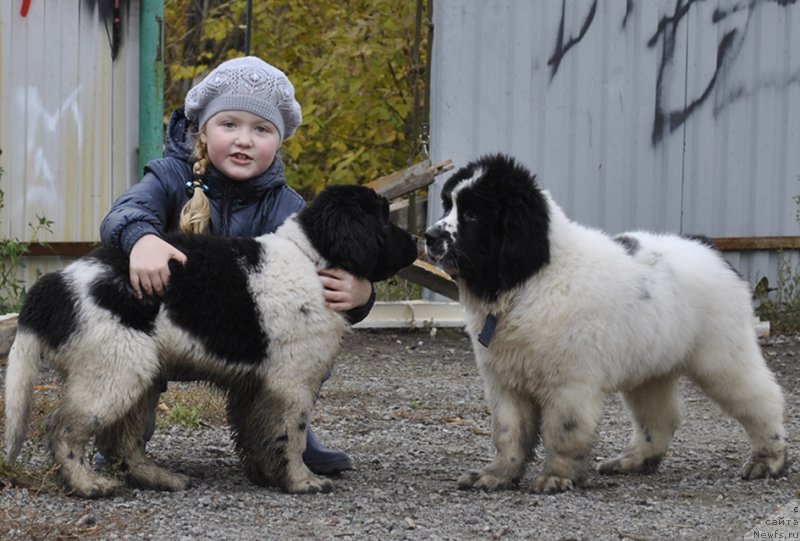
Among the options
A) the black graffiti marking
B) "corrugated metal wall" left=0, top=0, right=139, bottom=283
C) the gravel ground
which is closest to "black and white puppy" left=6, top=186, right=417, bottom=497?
the gravel ground

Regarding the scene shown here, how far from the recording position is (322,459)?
196 inches

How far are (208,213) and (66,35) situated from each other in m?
4.26

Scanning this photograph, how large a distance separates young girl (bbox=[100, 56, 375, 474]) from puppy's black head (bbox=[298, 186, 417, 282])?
0.12m

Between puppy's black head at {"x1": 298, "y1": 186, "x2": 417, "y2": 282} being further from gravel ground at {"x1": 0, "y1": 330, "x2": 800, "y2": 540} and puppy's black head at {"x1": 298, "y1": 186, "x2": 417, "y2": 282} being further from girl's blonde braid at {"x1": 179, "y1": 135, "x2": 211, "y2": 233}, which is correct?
gravel ground at {"x1": 0, "y1": 330, "x2": 800, "y2": 540}

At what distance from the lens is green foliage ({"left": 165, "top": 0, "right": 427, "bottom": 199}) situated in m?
11.4

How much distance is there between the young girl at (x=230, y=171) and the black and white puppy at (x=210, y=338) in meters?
0.25

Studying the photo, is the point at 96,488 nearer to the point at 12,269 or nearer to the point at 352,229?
the point at 352,229

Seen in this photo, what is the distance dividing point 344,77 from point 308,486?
7.35m

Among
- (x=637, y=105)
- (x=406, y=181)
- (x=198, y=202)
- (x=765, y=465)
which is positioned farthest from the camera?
(x=637, y=105)

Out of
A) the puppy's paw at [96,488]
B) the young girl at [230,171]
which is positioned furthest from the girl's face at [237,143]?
the puppy's paw at [96,488]

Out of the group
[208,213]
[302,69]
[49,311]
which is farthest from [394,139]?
[49,311]

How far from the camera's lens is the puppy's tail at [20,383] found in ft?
13.9

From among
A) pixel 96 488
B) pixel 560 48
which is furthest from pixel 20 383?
pixel 560 48

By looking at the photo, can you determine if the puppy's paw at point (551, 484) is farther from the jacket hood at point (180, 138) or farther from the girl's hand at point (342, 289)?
the jacket hood at point (180, 138)
